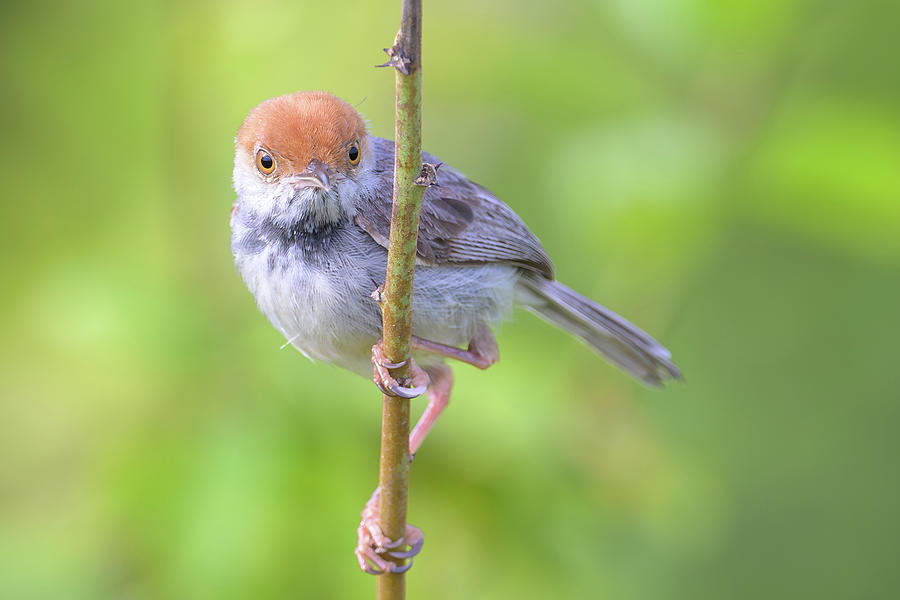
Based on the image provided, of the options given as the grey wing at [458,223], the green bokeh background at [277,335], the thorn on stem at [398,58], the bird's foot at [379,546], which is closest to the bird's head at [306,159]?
the grey wing at [458,223]

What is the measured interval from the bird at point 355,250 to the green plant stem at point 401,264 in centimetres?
26

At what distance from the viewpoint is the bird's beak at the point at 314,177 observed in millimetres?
2887

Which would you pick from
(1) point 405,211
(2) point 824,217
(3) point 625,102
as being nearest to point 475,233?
(3) point 625,102

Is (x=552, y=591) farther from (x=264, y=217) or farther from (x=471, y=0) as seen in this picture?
(x=471, y=0)

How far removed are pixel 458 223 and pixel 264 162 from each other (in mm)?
748

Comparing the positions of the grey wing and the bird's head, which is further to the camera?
the grey wing

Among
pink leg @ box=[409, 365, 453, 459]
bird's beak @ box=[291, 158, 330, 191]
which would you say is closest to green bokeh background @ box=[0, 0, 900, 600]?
pink leg @ box=[409, 365, 453, 459]

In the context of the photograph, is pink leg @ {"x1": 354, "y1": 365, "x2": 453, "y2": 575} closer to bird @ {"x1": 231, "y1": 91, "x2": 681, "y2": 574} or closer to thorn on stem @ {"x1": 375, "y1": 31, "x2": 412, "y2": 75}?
bird @ {"x1": 231, "y1": 91, "x2": 681, "y2": 574}

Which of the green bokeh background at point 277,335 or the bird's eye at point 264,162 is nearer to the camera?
the green bokeh background at point 277,335

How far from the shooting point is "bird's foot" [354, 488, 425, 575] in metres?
2.60

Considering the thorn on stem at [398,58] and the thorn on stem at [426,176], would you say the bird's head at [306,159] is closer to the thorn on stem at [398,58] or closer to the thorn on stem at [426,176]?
the thorn on stem at [426,176]

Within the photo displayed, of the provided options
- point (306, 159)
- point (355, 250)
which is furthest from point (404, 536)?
point (306, 159)

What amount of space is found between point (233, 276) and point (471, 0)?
213 cm

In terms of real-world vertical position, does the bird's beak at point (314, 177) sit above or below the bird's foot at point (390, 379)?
above
